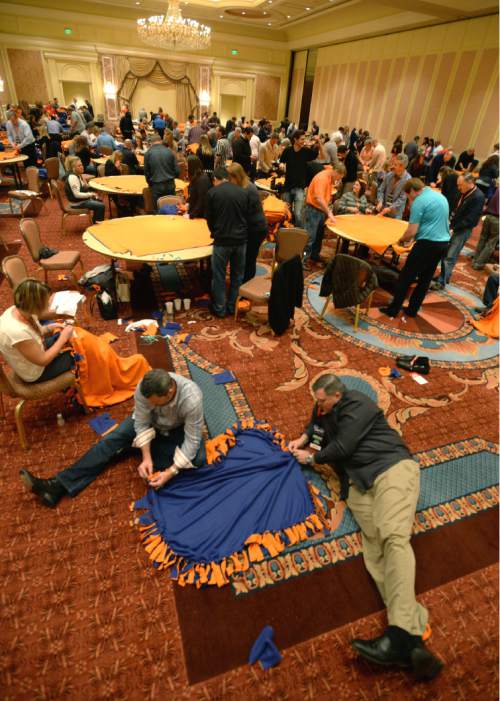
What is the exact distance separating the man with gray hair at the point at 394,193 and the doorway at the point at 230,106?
1717 centimetres

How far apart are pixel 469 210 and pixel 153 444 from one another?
5.18 metres

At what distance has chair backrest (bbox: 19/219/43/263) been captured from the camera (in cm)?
440

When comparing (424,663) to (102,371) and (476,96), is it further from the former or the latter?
(476,96)

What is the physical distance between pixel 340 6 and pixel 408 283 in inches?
485

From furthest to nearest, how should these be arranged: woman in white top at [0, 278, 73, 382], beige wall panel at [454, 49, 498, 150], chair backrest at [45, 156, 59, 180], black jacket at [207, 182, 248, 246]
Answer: beige wall panel at [454, 49, 498, 150] → chair backrest at [45, 156, 59, 180] → black jacket at [207, 182, 248, 246] → woman in white top at [0, 278, 73, 382]

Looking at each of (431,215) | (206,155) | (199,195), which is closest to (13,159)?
(206,155)

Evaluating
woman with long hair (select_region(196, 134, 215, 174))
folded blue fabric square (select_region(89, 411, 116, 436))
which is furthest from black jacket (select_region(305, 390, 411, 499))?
woman with long hair (select_region(196, 134, 215, 174))

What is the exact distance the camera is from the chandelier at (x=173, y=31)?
10.8m

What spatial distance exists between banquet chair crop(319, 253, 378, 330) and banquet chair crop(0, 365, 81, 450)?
296 cm

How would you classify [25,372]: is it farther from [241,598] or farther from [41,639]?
[241,598]

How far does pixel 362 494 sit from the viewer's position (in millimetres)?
2559

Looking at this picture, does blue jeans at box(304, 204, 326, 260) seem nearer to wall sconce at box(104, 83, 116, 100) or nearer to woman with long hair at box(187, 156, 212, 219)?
woman with long hair at box(187, 156, 212, 219)

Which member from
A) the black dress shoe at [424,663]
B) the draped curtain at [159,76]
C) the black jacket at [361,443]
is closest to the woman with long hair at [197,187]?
the black jacket at [361,443]

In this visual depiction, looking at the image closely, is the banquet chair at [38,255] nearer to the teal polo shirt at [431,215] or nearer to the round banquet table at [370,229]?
the round banquet table at [370,229]
